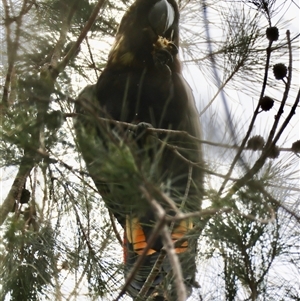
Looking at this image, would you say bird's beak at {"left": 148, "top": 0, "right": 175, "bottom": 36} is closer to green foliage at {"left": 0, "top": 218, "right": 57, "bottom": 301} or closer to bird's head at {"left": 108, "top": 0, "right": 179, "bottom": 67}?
bird's head at {"left": 108, "top": 0, "right": 179, "bottom": 67}

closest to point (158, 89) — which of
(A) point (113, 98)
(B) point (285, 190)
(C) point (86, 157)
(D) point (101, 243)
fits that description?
(A) point (113, 98)

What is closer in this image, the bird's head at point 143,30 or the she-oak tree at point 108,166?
the she-oak tree at point 108,166

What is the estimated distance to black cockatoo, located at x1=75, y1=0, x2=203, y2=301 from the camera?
38.4 inches

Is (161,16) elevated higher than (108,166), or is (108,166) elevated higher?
(161,16)

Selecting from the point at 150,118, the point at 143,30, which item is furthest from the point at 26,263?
the point at 143,30

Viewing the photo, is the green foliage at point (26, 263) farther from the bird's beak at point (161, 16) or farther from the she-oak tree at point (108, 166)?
the bird's beak at point (161, 16)

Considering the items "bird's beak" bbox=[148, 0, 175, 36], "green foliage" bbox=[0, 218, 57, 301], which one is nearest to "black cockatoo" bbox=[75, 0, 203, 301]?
"bird's beak" bbox=[148, 0, 175, 36]

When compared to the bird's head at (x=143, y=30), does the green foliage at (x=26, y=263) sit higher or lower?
lower

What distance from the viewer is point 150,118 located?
165 cm

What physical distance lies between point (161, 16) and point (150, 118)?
1.20ft

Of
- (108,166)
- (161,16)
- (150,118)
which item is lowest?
(108,166)

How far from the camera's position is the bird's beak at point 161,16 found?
6.06 feet

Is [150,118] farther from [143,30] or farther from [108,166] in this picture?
[108,166]

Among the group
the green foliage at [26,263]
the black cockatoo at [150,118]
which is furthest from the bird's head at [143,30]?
the green foliage at [26,263]
